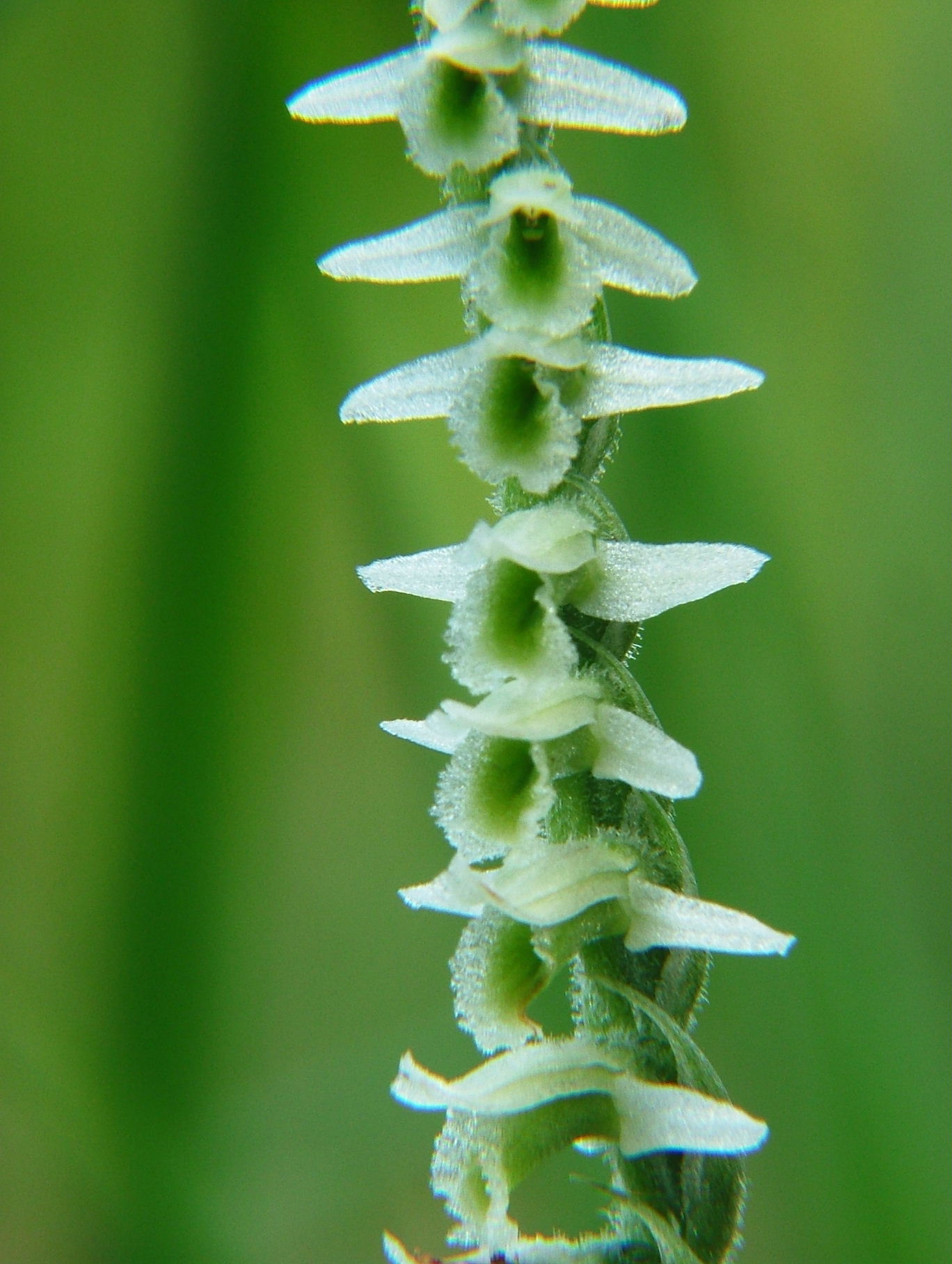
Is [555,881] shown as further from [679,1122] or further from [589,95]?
[589,95]

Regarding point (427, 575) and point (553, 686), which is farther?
point (427, 575)

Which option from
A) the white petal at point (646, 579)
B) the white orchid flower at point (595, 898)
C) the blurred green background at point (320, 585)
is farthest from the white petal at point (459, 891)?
the blurred green background at point (320, 585)

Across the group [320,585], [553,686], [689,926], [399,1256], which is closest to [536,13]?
[553,686]

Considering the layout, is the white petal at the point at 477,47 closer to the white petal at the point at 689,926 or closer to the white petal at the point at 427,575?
the white petal at the point at 427,575

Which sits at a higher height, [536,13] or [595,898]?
[536,13]

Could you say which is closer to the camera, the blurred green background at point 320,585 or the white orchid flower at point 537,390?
the white orchid flower at point 537,390

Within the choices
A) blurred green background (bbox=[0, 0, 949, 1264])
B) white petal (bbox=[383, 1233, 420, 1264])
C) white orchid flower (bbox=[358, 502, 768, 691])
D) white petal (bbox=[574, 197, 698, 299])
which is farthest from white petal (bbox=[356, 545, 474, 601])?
blurred green background (bbox=[0, 0, 949, 1264])

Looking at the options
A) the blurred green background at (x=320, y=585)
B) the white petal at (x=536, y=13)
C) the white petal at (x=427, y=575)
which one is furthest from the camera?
the blurred green background at (x=320, y=585)
